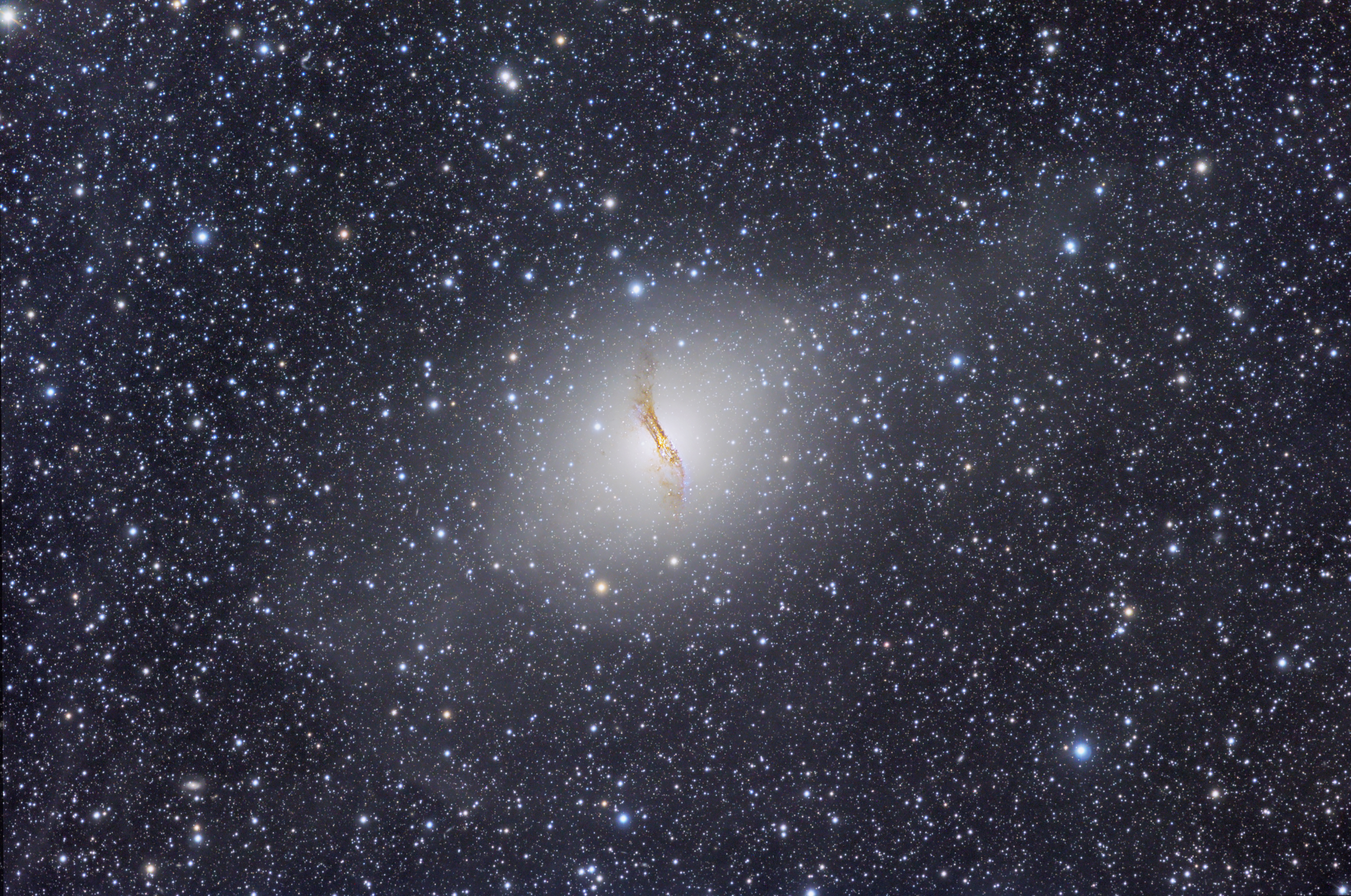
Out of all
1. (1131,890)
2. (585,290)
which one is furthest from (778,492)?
(1131,890)

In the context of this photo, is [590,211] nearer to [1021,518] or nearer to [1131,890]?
[1021,518]

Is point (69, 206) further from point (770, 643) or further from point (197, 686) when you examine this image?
point (770, 643)

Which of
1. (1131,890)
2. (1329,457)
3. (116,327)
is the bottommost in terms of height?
(1131,890)

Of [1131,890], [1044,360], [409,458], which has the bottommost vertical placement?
[1131,890]

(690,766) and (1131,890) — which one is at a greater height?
(690,766)

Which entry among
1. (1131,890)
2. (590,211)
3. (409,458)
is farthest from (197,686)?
(1131,890)

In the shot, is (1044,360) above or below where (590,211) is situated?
below
